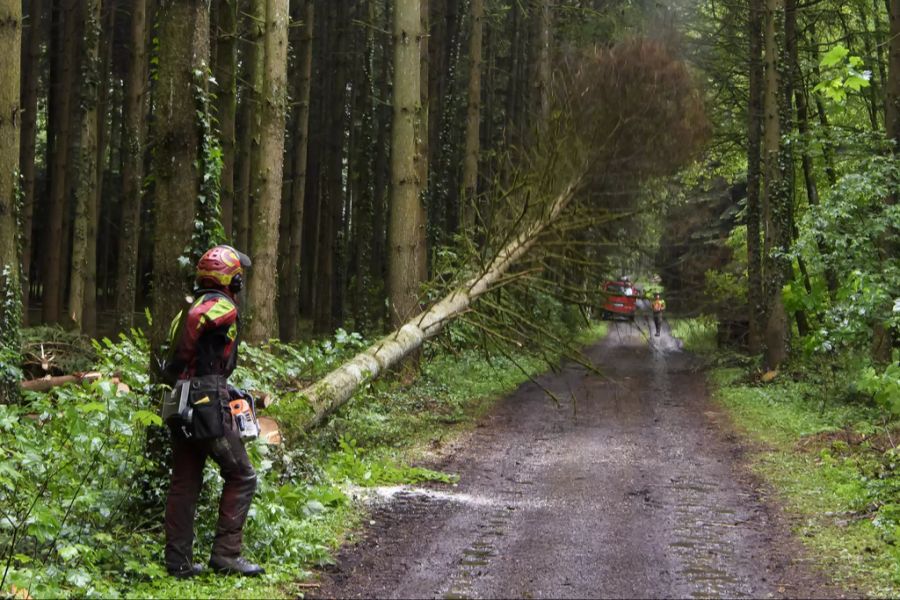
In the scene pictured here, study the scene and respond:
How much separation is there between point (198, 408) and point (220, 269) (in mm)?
923

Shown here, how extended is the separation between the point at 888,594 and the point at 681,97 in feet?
41.8

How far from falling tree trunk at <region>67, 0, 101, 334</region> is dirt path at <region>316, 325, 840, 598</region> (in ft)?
31.7

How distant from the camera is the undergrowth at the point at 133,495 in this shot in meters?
6.08

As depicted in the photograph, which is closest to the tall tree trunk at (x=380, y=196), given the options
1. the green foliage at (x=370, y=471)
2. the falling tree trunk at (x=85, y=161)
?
the falling tree trunk at (x=85, y=161)

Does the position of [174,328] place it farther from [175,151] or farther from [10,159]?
[10,159]

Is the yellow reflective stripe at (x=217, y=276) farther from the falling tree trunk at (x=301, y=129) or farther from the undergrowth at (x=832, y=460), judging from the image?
the falling tree trunk at (x=301, y=129)

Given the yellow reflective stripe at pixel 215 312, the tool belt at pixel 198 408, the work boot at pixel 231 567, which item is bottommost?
the work boot at pixel 231 567

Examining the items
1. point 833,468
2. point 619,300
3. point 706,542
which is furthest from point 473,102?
point 706,542

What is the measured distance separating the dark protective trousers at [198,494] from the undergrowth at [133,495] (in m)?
0.20

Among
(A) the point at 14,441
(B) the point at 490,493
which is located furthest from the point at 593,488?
(A) the point at 14,441

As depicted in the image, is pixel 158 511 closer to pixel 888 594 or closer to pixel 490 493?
pixel 490 493

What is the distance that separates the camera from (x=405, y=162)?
16.8m

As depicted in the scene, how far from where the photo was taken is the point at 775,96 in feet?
68.6

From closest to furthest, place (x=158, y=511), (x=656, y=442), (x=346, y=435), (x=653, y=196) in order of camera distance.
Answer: (x=158, y=511), (x=346, y=435), (x=656, y=442), (x=653, y=196)
